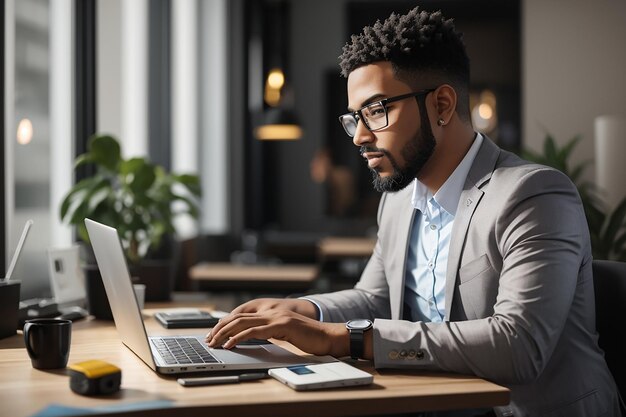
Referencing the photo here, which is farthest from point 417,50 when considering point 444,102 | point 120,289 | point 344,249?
point 344,249

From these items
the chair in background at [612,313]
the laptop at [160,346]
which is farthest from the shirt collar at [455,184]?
the laptop at [160,346]

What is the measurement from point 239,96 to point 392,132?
6.65 meters

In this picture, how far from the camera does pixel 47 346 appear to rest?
1.59 m

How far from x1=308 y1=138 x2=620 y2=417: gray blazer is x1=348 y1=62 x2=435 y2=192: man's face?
0.50 feet

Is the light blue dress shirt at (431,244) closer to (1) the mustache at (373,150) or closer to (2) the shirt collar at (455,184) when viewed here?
(2) the shirt collar at (455,184)

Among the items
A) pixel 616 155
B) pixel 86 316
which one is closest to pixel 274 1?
pixel 616 155

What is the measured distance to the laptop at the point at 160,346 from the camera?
1.49 meters

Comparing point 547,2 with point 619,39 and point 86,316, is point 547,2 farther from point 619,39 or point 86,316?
point 86,316

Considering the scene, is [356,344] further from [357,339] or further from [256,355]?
[256,355]

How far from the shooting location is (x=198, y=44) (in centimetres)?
766

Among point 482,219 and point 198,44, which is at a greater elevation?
point 198,44

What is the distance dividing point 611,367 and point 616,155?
11.2 ft

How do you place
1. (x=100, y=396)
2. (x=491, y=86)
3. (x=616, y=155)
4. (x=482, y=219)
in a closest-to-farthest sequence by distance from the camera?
1. (x=100, y=396)
2. (x=482, y=219)
3. (x=616, y=155)
4. (x=491, y=86)

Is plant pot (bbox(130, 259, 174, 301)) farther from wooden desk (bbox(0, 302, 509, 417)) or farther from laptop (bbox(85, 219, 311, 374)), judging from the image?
wooden desk (bbox(0, 302, 509, 417))
